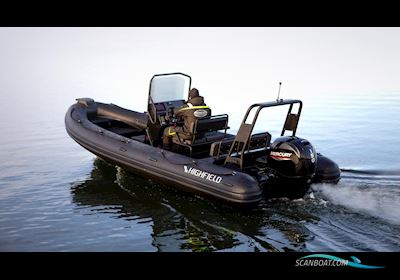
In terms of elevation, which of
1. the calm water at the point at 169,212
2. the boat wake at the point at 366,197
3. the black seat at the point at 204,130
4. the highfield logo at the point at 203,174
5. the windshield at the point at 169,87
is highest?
the windshield at the point at 169,87

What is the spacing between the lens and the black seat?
22.7ft

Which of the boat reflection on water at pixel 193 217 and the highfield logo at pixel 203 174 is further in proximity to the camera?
the highfield logo at pixel 203 174

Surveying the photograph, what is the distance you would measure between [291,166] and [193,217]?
139 centimetres

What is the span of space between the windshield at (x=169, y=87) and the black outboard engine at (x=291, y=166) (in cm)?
247

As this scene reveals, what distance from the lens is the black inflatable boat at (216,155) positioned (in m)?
6.04

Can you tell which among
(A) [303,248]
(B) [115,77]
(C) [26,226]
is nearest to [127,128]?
(C) [26,226]

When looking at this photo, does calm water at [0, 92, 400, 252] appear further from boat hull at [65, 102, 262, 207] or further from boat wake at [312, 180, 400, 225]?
boat hull at [65, 102, 262, 207]

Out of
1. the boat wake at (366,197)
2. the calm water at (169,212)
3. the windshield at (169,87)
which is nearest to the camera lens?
the calm water at (169,212)

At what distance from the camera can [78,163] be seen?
880 centimetres

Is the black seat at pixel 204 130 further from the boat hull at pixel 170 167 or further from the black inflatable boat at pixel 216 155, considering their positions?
the boat hull at pixel 170 167

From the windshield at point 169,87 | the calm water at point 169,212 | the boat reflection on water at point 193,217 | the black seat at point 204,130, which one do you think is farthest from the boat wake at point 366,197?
the windshield at point 169,87
